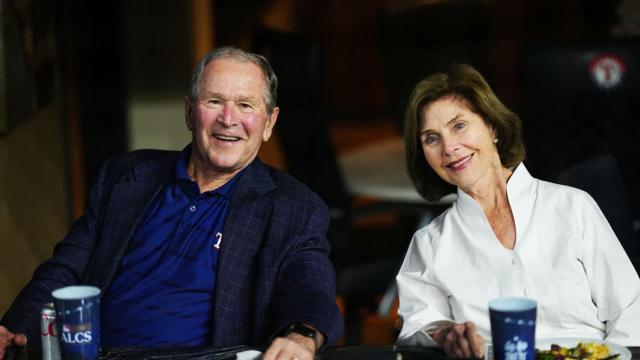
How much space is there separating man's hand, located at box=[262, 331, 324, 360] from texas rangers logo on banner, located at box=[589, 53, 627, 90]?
204 centimetres

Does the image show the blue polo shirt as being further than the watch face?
Yes

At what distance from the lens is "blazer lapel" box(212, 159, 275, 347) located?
249 cm

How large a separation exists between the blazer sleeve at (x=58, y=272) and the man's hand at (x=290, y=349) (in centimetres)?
61

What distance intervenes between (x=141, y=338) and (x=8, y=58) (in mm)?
1778

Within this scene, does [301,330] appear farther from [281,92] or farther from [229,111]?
[281,92]

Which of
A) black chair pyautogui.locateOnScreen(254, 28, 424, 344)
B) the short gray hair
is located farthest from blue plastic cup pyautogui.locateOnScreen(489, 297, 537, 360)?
black chair pyautogui.locateOnScreen(254, 28, 424, 344)

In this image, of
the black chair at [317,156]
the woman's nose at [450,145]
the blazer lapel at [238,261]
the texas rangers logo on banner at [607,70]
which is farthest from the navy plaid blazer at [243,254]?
the texas rangers logo on banner at [607,70]

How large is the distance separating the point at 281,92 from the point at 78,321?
7.27 feet

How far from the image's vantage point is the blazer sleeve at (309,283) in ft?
7.50

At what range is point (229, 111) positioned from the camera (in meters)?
2.55

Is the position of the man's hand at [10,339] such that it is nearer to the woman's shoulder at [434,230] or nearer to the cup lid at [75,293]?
the cup lid at [75,293]

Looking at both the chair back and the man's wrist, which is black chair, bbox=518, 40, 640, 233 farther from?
the man's wrist

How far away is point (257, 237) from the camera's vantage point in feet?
8.33

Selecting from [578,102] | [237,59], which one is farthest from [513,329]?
[578,102]
